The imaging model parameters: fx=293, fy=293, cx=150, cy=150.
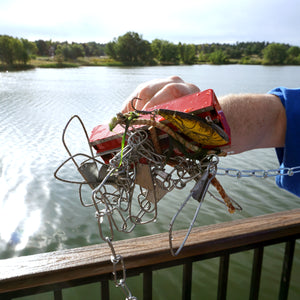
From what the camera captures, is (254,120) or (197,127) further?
(254,120)

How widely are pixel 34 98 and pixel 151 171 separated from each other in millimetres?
12380

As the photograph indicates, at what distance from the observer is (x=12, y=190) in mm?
4512

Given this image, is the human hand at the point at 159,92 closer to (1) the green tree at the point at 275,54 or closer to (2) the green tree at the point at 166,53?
(2) the green tree at the point at 166,53

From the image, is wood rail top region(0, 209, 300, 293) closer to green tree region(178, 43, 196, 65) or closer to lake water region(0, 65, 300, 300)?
lake water region(0, 65, 300, 300)

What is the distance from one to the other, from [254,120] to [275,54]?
5613cm

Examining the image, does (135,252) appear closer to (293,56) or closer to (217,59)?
(217,59)

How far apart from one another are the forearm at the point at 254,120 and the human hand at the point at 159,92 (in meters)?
0.14

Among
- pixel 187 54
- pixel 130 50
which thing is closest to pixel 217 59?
pixel 187 54

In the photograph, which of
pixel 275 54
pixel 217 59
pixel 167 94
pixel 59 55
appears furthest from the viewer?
pixel 217 59

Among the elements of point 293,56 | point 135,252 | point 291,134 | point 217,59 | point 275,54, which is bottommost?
point 135,252

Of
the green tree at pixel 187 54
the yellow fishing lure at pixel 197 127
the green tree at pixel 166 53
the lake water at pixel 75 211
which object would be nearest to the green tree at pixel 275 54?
the green tree at pixel 187 54

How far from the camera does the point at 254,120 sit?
0.87 m

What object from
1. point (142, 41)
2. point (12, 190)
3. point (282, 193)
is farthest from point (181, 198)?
point (142, 41)

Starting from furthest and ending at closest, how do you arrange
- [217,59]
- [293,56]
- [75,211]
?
[217,59] → [293,56] → [75,211]
